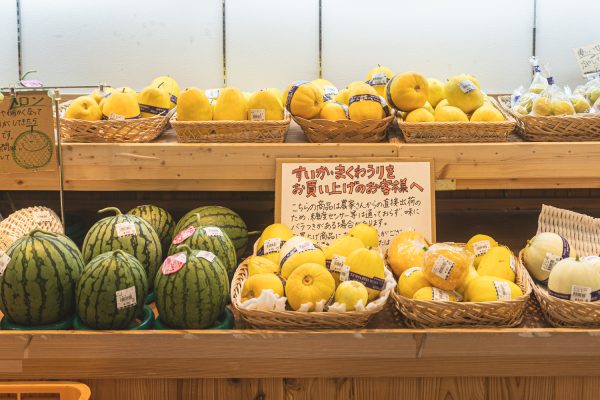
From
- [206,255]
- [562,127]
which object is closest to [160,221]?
[206,255]

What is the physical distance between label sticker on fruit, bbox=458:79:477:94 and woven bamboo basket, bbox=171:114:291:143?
615mm

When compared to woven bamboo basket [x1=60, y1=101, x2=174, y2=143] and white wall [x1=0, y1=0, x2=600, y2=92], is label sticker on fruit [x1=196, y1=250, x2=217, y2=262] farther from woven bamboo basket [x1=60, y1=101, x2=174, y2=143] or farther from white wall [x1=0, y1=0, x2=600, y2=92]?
white wall [x1=0, y1=0, x2=600, y2=92]

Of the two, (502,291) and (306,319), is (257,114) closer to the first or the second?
(306,319)

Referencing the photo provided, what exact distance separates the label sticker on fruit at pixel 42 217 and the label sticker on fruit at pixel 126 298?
0.70 m

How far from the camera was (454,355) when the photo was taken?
74.5 inches

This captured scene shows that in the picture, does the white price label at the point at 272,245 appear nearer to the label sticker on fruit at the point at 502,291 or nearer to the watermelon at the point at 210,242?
the watermelon at the point at 210,242

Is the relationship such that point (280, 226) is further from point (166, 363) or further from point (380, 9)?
point (380, 9)

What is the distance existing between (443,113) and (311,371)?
1.04 meters

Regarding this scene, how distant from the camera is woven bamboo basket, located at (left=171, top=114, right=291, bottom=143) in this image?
239 cm

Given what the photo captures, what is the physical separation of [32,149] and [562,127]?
1781mm

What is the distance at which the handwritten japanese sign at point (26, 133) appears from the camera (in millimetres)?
2271

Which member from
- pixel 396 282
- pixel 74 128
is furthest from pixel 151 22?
pixel 396 282

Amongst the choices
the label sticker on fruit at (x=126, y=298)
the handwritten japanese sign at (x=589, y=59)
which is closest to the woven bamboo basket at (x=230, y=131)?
the label sticker on fruit at (x=126, y=298)

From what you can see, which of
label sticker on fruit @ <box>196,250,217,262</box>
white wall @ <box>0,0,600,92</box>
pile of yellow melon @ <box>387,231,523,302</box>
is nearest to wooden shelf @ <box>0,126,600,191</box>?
pile of yellow melon @ <box>387,231,523,302</box>
